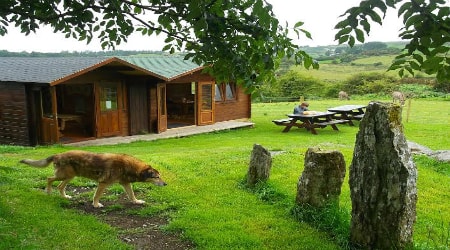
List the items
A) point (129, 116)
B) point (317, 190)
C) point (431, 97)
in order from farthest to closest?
point (431, 97), point (129, 116), point (317, 190)

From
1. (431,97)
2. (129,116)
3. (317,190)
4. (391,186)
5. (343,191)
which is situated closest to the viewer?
(391,186)

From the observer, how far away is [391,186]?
477 centimetres

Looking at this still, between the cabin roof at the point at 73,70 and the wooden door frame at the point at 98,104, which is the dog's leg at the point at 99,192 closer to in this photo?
the cabin roof at the point at 73,70

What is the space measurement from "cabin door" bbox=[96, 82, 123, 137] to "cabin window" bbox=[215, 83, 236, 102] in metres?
6.40

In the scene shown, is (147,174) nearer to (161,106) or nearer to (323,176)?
(323,176)

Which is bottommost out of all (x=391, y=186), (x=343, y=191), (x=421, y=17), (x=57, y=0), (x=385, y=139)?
(x=343, y=191)

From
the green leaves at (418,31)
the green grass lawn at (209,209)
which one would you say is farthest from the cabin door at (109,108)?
the green leaves at (418,31)

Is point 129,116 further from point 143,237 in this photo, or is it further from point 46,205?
point 143,237

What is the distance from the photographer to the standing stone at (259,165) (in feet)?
25.4

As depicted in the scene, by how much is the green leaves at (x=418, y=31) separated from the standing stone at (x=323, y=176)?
3312mm

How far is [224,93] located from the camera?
2325cm

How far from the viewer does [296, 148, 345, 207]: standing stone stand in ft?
19.9

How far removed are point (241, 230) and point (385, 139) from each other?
222cm

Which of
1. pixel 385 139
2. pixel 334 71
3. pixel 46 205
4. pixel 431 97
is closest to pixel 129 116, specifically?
pixel 46 205
